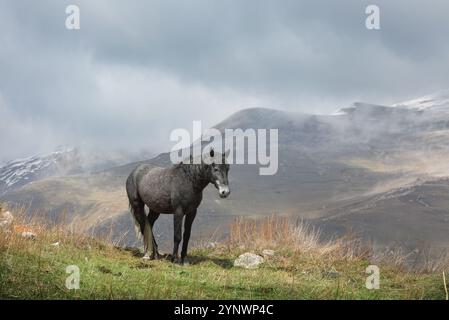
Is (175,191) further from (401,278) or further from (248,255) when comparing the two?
(401,278)

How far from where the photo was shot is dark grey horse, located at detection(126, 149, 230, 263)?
484 inches

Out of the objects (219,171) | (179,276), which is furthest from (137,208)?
(179,276)

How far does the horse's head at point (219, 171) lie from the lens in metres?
12.0

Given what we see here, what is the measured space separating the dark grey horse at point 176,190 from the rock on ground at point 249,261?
1226 mm

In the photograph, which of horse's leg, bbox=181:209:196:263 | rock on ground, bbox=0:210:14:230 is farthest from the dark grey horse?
rock on ground, bbox=0:210:14:230

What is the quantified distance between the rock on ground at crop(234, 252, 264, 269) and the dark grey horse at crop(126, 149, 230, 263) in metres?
1.23

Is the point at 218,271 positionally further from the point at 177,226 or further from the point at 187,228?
the point at 187,228

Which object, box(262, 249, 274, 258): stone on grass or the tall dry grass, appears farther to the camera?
the tall dry grass

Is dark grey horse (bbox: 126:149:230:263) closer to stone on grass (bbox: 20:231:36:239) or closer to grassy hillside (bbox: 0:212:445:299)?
grassy hillside (bbox: 0:212:445:299)

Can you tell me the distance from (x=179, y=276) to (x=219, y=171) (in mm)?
2453

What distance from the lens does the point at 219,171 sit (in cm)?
1212

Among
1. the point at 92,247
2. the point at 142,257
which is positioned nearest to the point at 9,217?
the point at 92,247

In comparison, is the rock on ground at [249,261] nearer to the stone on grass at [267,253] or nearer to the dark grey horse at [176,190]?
the stone on grass at [267,253]

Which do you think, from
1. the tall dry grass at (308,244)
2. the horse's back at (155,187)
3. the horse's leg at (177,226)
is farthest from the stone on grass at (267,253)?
the horse's back at (155,187)
